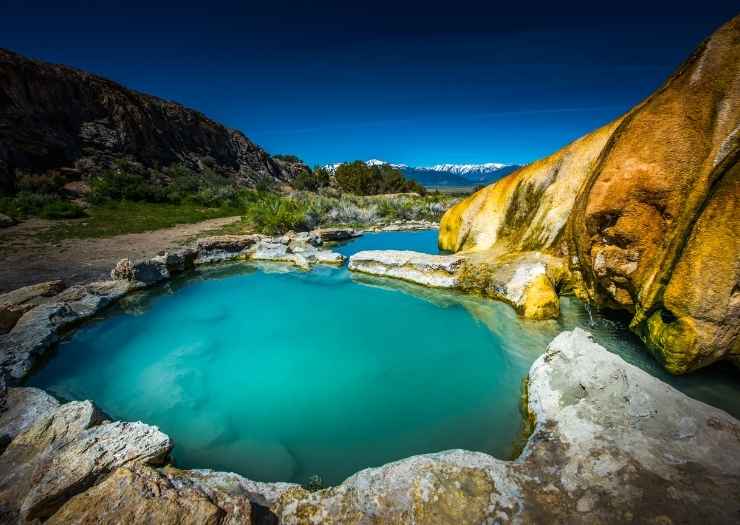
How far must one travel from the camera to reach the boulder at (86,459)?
102 inches

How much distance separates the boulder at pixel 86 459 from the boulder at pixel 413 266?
753 centimetres

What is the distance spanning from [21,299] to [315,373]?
704 cm

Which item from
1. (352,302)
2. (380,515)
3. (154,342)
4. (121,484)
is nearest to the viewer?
(121,484)

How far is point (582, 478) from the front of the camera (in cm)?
281

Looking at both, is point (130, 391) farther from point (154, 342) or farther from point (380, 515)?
point (380, 515)

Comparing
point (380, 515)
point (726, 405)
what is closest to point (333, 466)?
point (380, 515)

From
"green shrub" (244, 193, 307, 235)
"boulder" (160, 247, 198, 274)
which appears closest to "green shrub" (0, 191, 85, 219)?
"green shrub" (244, 193, 307, 235)

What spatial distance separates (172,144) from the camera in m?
38.6

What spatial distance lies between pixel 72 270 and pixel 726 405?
14738mm

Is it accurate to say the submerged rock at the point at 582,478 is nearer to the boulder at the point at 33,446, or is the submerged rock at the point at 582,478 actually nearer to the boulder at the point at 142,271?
the boulder at the point at 33,446

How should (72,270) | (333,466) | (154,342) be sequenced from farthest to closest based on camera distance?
1. (72,270)
2. (154,342)
3. (333,466)

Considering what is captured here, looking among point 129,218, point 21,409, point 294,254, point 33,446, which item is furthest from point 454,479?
point 129,218

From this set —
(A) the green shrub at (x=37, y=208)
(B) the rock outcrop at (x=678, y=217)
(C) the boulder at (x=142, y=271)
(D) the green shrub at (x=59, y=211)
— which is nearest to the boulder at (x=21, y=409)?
(C) the boulder at (x=142, y=271)

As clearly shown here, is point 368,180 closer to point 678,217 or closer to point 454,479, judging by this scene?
point 678,217
